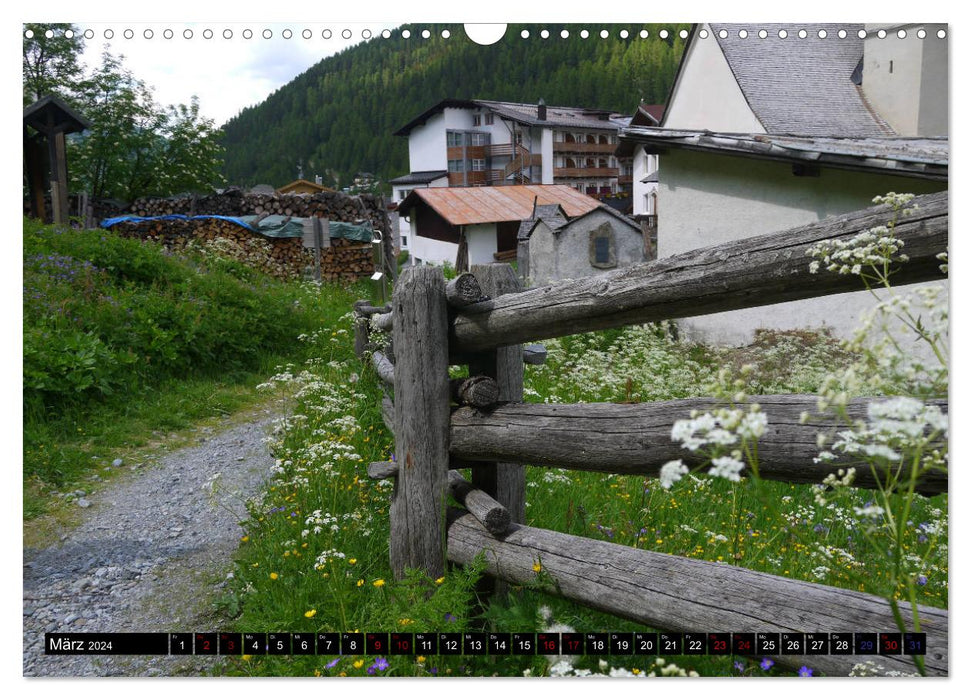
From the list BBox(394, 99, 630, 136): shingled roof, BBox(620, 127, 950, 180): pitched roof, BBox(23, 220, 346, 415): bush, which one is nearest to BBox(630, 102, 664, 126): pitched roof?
BBox(620, 127, 950, 180): pitched roof

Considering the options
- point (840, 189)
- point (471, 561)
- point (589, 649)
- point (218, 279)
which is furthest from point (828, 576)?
point (218, 279)

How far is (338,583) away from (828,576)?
1.99 m

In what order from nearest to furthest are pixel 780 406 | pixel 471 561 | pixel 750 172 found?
pixel 780 406
pixel 471 561
pixel 750 172

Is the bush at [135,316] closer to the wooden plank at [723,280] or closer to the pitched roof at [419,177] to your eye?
the pitched roof at [419,177]

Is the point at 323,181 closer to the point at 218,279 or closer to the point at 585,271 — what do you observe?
the point at 585,271

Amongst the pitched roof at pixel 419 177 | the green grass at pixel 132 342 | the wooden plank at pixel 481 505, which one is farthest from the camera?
the green grass at pixel 132 342

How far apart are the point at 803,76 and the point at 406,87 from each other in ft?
5.27

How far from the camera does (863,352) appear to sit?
1717 mm

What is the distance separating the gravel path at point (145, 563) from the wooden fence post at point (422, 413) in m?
0.98

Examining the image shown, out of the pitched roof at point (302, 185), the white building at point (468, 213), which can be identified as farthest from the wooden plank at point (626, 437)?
the pitched roof at point (302, 185)

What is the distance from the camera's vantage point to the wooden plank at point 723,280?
1955mm

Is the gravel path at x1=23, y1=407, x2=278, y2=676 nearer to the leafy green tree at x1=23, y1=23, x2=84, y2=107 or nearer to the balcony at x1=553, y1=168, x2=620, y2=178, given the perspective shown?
the leafy green tree at x1=23, y1=23, x2=84, y2=107

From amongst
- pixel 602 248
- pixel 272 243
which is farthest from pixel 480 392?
pixel 272 243

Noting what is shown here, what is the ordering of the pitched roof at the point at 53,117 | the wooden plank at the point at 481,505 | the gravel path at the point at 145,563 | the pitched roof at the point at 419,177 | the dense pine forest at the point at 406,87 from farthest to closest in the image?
1. the pitched roof at the point at 419,177
2. the wooden plank at the point at 481,505
3. the pitched roof at the point at 53,117
4. the dense pine forest at the point at 406,87
5. the gravel path at the point at 145,563
